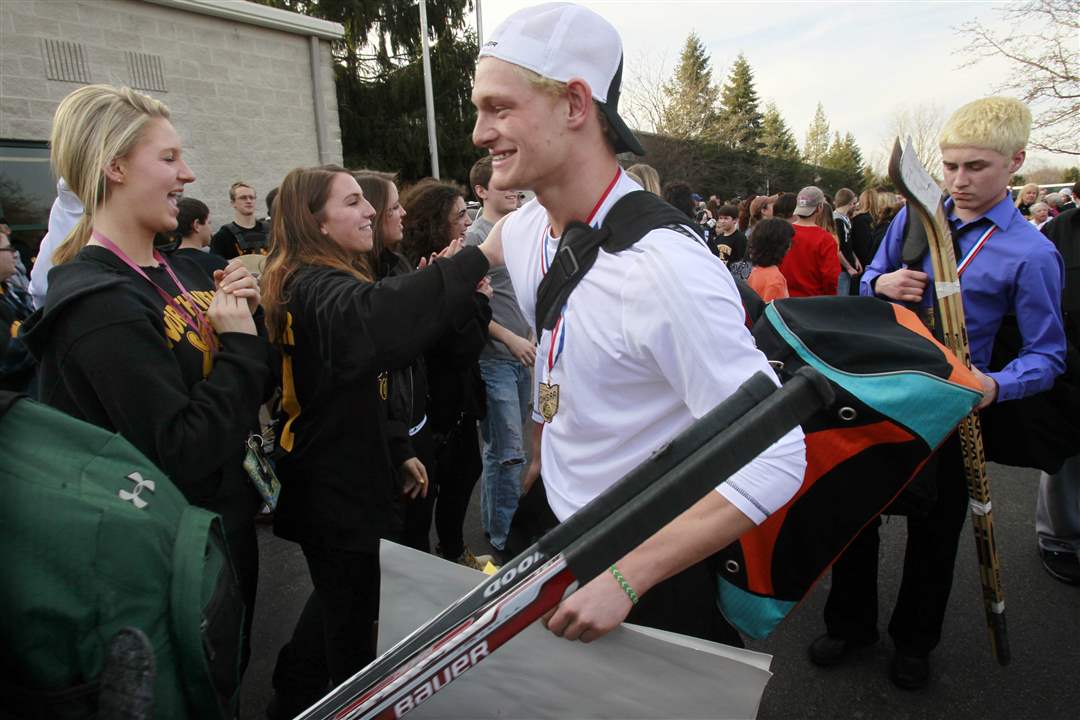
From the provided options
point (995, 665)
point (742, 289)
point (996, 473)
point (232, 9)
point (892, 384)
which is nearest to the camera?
point (892, 384)

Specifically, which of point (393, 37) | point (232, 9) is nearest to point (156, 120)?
point (232, 9)

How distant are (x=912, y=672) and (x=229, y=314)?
2.84 m

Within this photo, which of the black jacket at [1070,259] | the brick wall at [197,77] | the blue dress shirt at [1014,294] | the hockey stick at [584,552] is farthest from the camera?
the brick wall at [197,77]

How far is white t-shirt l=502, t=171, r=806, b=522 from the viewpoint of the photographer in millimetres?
1146

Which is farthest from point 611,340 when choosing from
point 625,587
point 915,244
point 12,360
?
point 12,360

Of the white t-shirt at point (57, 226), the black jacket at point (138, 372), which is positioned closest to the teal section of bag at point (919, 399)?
the black jacket at point (138, 372)

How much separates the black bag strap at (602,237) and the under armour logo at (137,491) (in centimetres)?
83

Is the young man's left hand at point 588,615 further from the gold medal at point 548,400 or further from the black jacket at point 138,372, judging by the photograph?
the black jacket at point 138,372

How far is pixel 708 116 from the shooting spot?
33.4m

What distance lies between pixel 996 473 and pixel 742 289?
12.2ft

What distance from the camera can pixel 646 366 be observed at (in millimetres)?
1277

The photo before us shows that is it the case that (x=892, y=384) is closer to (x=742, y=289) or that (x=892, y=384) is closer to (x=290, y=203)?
(x=742, y=289)

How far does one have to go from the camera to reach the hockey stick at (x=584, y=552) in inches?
28.3

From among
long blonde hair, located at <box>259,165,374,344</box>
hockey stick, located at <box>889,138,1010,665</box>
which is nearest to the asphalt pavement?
hockey stick, located at <box>889,138,1010,665</box>
